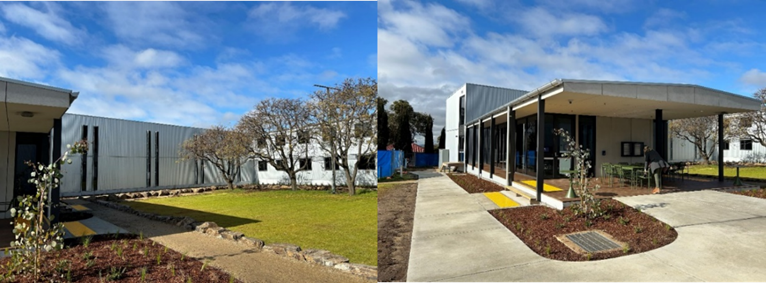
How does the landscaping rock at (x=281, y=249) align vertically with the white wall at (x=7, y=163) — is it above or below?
below

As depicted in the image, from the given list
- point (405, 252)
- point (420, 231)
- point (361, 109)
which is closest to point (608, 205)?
point (420, 231)

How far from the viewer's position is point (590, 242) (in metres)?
4.73

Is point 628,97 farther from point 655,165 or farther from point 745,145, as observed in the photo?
point 745,145

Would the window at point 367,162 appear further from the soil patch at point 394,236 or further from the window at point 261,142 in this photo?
the soil patch at point 394,236

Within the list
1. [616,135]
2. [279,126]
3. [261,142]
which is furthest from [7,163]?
[616,135]

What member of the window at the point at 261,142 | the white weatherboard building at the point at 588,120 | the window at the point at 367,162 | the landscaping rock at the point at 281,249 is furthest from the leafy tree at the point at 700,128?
the landscaping rock at the point at 281,249

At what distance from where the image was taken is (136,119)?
19828 mm

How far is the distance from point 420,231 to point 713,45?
10489 mm

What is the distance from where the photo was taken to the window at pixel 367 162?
55.4ft

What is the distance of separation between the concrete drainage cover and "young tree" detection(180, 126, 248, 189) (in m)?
16.6

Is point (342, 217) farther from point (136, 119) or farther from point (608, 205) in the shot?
point (136, 119)

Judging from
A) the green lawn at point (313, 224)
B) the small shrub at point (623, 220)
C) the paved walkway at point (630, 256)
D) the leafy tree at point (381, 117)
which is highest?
the leafy tree at point (381, 117)

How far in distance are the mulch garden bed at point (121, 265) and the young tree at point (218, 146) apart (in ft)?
43.8

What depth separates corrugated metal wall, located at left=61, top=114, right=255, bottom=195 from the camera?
17.6 m
